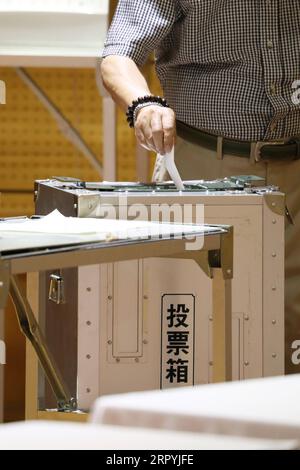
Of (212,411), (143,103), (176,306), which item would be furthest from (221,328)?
(212,411)

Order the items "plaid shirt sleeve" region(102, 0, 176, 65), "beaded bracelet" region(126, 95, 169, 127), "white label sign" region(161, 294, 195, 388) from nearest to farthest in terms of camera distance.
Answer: "white label sign" region(161, 294, 195, 388) < "beaded bracelet" region(126, 95, 169, 127) < "plaid shirt sleeve" region(102, 0, 176, 65)

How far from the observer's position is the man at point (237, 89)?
197cm

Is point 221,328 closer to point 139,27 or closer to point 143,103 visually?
point 143,103

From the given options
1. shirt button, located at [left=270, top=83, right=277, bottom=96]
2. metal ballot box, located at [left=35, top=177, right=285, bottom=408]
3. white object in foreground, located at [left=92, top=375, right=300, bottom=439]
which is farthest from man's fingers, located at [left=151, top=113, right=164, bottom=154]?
white object in foreground, located at [left=92, top=375, right=300, bottom=439]

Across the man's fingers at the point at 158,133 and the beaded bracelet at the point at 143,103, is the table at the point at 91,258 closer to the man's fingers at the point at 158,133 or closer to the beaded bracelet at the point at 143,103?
the man's fingers at the point at 158,133

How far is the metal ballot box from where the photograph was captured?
1650mm

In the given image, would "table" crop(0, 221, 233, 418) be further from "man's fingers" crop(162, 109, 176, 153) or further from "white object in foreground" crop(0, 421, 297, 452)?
"white object in foreground" crop(0, 421, 297, 452)

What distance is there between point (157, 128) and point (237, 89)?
0.27 meters

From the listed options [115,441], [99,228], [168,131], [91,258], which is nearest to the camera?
[115,441]

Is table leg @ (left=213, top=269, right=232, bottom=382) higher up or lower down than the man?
lower down

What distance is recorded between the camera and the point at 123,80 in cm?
202

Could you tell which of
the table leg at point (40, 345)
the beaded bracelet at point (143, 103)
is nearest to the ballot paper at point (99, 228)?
the table leg at point (40, 345)

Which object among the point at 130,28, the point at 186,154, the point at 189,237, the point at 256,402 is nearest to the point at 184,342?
the point at 189,237
